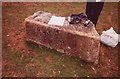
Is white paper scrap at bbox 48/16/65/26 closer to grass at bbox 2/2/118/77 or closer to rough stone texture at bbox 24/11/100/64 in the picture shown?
rough stone texture at bbox 24/11/100/64

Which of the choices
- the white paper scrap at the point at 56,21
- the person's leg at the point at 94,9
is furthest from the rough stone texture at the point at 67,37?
the person's leg at the point at 94,9

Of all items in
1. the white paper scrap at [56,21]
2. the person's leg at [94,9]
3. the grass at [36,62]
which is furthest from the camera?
the person's leg at [94,9]

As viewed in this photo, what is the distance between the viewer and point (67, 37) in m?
3.97

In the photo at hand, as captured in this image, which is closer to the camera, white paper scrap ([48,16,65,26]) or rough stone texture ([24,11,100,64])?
rough stone texture ([24,11,100,64])

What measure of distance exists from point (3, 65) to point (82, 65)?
1.46 meters

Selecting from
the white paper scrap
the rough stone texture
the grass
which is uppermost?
the white paper scrap

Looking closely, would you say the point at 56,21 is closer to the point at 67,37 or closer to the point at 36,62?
the point at 67,37

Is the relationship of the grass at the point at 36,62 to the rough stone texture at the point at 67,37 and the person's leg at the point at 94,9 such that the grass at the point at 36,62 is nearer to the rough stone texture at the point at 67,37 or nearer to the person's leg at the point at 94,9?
the rough stone texture at the point at 67,37

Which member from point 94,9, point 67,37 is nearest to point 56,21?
point 67,37

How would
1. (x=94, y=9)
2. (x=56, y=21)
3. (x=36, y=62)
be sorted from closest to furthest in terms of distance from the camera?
(x=36, y=62) < (x=56, y=21) < (x=94, y=9)

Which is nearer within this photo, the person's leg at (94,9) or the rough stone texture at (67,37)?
the rough stone texture at (67,37)

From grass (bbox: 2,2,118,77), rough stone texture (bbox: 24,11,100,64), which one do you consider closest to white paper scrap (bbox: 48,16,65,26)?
rough stone texture (bbox: 24,11,100,64)

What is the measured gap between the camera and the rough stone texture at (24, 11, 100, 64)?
381 centimetres

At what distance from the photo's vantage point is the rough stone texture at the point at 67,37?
381 cm
